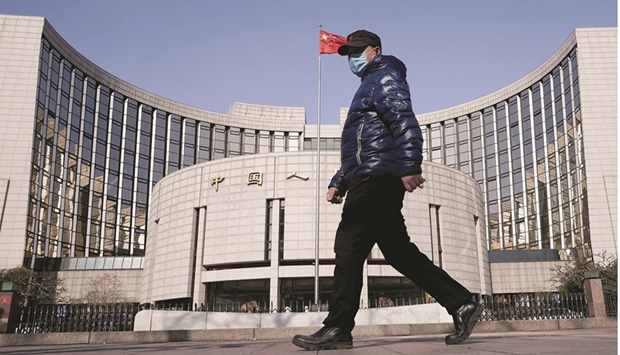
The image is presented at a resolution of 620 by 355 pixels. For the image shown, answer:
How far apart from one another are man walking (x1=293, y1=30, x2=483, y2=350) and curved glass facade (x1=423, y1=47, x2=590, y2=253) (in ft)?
173

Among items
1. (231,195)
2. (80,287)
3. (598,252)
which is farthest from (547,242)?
(80,287)

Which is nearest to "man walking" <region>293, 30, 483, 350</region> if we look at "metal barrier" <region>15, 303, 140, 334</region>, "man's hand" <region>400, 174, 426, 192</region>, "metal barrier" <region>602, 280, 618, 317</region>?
"man's hand" <region>400, 174, 426, 192</region>

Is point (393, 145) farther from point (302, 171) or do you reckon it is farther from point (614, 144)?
point (614, 144)

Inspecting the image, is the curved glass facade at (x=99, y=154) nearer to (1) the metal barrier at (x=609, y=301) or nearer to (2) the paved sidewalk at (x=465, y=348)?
(1) the metal barrier at (x=609, y=301)

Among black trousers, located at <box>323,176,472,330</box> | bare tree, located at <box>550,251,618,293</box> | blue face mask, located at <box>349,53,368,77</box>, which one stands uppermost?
bare tree, located at <box>550,251,618,293</box>

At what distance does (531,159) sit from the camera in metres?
60.9

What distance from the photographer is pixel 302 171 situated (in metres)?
43.5

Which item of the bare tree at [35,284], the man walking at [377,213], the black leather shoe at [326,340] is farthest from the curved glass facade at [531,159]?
the black leather shoe at [326,340]

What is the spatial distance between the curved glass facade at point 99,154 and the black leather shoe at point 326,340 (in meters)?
52.7

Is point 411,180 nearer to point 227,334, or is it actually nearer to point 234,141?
point 227,334

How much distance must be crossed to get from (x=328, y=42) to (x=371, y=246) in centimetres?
3050

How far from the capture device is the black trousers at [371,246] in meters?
4.58

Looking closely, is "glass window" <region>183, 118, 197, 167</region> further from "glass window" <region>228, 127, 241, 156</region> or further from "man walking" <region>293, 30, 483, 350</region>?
"man walking" <region>293, 30, 483, 350</region>

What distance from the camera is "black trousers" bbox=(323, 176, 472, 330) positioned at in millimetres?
4582
